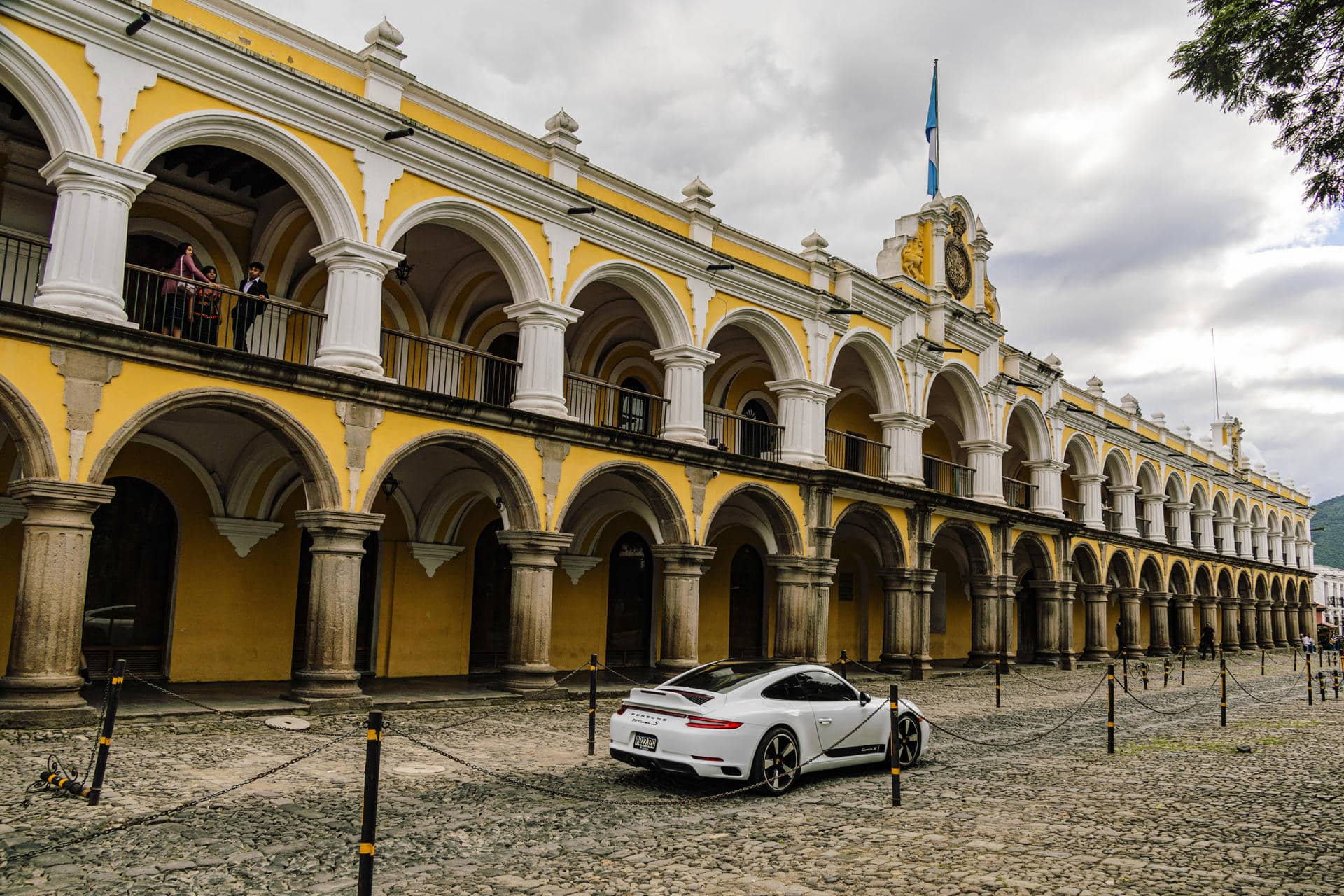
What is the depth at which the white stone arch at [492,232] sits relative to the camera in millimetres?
14812

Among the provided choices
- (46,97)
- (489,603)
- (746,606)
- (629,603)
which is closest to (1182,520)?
(746,606)

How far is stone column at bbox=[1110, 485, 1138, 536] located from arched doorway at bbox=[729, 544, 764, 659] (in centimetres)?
1765

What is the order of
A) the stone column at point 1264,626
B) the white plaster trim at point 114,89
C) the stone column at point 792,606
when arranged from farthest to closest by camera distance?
the stone column at point 1264,626
the stone column at point 792,606
the white plaster trim at point 114,89

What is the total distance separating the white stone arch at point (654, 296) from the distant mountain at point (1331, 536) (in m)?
123

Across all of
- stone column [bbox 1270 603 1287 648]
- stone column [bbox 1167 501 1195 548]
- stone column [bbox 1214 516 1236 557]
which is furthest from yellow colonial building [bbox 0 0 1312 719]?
stone column [bbox 1270 603 1287 648]

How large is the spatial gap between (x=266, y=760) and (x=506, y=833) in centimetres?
360

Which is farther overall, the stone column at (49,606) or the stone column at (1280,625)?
the stone column at (1280,625)

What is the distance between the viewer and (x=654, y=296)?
18406 mm

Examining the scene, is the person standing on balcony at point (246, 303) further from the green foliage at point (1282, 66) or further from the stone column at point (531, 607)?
the green foliage at point (1282, 66)

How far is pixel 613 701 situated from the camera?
1605cm

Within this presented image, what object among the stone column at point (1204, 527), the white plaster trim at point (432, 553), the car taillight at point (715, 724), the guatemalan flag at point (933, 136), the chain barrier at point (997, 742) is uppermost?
the guatemalan flag at point (933, 136)

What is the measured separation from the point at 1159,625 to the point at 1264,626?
1523 cm

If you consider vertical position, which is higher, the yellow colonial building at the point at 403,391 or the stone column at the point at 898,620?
the yellow colonial building at the point at 403,391

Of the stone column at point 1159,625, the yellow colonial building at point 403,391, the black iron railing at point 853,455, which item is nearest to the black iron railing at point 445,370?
the yellow colonial building at point 403,391
